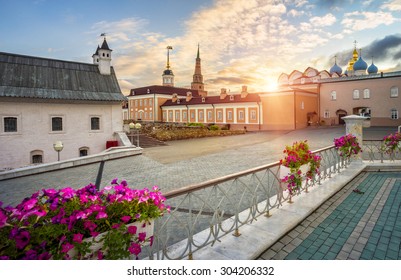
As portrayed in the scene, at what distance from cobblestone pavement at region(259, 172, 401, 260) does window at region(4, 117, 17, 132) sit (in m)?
17.8

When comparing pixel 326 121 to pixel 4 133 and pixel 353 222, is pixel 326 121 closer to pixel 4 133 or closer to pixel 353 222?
pixel 353 222

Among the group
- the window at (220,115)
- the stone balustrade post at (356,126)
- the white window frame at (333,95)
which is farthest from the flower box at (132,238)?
the white window frame at (333,95)

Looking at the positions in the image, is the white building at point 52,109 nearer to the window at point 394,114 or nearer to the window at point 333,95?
the window at point 333,95

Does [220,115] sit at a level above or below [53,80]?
below

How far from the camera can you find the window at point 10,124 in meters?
14.7

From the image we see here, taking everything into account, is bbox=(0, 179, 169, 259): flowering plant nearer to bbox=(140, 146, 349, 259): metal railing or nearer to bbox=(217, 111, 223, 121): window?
bbox=(140, 146, 349, 259): metal railing

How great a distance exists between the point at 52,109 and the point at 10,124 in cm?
258

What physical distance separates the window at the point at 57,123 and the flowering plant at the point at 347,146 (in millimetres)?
17235

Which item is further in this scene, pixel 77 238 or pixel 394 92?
pixel 394 92

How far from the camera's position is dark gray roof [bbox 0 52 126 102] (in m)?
15.6

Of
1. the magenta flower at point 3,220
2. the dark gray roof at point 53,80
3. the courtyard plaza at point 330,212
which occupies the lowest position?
the courtyard plaza at point 330,212

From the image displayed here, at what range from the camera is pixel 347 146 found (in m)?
7.85

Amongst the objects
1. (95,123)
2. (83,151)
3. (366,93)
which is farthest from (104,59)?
(366,93)

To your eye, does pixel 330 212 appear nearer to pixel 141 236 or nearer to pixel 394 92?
pixel 141 236
